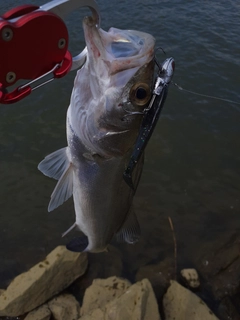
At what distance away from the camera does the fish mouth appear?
212cm

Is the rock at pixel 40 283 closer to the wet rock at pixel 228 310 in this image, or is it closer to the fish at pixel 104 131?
the fish at pixel 104 131

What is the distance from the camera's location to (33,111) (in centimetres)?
805

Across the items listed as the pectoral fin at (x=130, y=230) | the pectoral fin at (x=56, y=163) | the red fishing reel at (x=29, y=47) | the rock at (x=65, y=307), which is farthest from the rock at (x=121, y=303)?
the red fishing reel at (x=29, y=47)

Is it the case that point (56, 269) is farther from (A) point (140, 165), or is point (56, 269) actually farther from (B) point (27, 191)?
(A) point (140, 165)

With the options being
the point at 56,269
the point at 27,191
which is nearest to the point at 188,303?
the point at 56,269

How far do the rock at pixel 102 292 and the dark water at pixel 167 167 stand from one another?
28.1 inches

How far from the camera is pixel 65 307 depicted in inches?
187

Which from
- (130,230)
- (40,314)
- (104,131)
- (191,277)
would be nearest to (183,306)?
(191,277)

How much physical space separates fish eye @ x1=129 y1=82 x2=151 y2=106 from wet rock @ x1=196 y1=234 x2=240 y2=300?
3871 millimetres

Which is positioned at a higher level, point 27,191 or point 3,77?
point 3,77

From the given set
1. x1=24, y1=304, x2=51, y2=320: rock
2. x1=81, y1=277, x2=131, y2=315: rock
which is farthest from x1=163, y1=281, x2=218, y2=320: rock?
x1=24, y1=304, x2=51, y2=320: rock

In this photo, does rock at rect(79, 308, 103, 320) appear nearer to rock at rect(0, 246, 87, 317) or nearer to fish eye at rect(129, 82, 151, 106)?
rock at rect(0, 246, 87, 317)

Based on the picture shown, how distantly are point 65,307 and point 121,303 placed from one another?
955 millimetres

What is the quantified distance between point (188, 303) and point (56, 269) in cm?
173
